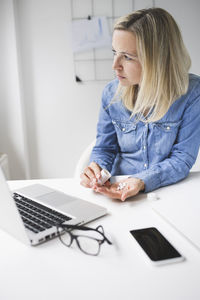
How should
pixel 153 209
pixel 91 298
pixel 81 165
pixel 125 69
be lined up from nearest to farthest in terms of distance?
1. pixel 91 298
2. pixel 153 209
3. pixel 125 69
4. pixel 81 165

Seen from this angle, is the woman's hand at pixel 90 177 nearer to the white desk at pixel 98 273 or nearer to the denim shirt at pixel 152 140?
the denim shirt at pixel 152 140

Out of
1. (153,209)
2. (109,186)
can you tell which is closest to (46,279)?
(153,209)

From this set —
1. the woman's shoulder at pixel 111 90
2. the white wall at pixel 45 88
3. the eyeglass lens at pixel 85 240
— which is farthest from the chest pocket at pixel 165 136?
the white wall at pixel 45 88

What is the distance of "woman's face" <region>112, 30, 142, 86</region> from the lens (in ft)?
3.50

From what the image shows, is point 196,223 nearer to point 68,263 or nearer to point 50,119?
point 68,263

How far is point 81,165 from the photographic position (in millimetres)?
1320

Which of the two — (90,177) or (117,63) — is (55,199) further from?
(117,63)

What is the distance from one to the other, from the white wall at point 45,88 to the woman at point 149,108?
91 cm

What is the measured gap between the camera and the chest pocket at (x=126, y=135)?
1.25 meters

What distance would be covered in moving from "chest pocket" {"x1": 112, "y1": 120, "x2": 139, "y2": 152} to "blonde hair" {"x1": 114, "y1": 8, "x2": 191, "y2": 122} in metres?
0.08

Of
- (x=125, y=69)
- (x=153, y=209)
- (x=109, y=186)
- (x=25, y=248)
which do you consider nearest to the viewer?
(x=25, y=248)

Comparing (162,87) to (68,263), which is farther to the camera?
(162,87)

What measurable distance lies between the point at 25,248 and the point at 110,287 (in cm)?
22

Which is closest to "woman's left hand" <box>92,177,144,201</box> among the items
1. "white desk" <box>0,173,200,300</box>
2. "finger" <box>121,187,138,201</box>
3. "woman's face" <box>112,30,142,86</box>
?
"finger" <box>121,187,138,201</box>
